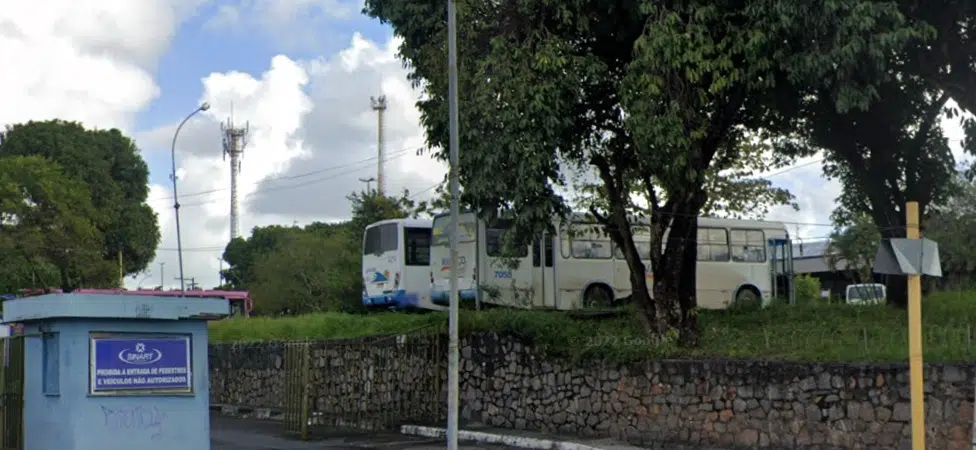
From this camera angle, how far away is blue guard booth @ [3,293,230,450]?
11.0m

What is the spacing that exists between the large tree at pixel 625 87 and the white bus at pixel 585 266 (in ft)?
24.6

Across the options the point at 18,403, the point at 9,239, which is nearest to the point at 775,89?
the point at 18,403

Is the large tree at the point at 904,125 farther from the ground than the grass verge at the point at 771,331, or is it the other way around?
the large tree at the point at 904,125

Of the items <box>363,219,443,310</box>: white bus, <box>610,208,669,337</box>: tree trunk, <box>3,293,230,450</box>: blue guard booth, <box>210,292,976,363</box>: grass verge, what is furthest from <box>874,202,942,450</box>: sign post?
<box>363,219,443,310</box>: white bus

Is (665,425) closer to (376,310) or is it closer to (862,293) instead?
(376,310)

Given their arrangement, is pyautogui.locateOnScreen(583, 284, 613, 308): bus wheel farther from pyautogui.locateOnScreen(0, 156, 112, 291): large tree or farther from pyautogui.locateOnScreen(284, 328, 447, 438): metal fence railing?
pyautogui.locateOnScreen(0, 156, 112, 291): large tree

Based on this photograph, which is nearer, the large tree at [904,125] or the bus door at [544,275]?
the large tree at [904,125]

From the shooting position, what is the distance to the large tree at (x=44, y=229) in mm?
45031

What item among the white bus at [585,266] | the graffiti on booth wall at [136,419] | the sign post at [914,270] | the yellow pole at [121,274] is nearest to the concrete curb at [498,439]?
the white bus at [585,266]

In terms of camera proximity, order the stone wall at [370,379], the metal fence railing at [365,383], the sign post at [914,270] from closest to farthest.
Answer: the sign post at [914,270], the metal fence railing at [365,383], the stone wall at [370,379]

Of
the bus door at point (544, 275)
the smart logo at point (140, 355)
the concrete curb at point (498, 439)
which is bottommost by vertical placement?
the concrete curb at point (498, 439)

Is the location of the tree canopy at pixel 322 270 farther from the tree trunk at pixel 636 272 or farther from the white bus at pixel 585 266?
the tree trunk at pixel 636 272

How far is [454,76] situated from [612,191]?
489 centimetres

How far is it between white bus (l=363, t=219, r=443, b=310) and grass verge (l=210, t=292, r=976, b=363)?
11.8ft
